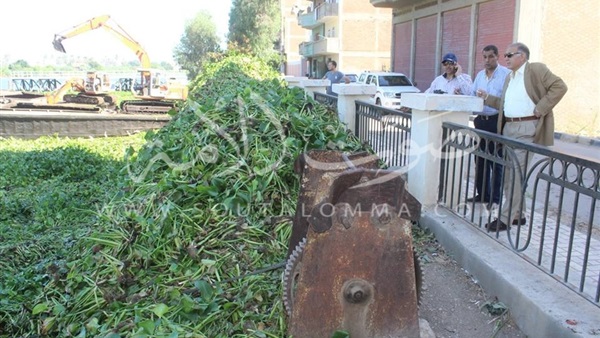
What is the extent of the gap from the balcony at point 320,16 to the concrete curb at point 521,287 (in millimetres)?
39538

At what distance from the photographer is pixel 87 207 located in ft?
22.9

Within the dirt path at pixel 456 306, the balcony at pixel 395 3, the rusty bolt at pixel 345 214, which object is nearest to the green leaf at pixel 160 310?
the rusty bolt at pixel 345 214

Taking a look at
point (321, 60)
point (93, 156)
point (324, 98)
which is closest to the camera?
point (324, 98)

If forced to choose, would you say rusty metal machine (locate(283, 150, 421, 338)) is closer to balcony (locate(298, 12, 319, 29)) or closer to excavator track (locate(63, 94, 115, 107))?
excavator track (locate(63, 94, 115, 107))

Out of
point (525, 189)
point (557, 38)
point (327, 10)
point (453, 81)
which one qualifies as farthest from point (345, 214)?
point (327, 10)

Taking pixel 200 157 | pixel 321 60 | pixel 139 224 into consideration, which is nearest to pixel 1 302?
pixel 139 224

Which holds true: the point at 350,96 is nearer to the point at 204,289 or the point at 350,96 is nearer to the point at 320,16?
the point at 204,289

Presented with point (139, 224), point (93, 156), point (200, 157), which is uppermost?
point (200, 157)

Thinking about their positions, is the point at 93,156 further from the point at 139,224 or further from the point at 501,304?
the point at 501,304

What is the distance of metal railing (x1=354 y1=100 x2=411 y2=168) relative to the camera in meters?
5.52

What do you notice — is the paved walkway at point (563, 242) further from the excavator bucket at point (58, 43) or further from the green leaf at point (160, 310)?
the excavator bucket at point (58, 43)

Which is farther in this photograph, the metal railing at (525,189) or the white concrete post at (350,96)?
the white concrete post at (350,96)

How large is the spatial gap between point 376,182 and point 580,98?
16.4m

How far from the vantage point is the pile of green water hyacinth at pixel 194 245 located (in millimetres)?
2805
